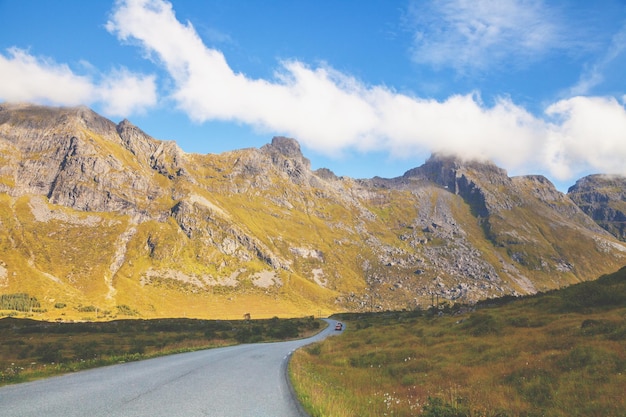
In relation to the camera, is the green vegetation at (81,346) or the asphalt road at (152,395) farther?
the green vegetation at (81,346)

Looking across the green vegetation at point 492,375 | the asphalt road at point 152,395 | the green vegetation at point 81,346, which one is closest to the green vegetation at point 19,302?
the green vegetation at point 81,346

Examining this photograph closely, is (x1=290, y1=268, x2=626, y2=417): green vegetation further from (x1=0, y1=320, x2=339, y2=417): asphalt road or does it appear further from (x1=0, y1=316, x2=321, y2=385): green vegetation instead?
(x1=0, y1=316, x2=321, y2=385): green vegetation

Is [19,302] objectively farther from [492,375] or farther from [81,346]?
[492,375]

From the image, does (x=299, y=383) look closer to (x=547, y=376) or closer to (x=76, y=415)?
(x=76, y=415)

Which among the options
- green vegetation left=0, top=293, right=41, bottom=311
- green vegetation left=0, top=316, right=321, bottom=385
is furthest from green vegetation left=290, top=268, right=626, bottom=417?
green vegetation left=0, top=293, right=41, bottom=311

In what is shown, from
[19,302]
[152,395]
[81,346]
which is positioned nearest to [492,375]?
[152,395]

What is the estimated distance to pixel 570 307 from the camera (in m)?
38.9

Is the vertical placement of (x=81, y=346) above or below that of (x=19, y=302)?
below

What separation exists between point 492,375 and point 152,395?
52.9 feet

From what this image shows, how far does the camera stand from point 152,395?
12617mm

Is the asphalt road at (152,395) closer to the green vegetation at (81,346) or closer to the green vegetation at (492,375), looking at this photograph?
the green vegetation at (492,375)

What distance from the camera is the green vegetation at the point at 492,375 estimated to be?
500 inches

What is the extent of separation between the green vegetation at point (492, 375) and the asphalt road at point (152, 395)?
Answer: 154 centimetres

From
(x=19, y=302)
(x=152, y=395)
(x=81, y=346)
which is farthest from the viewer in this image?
(x=19, y=302)
